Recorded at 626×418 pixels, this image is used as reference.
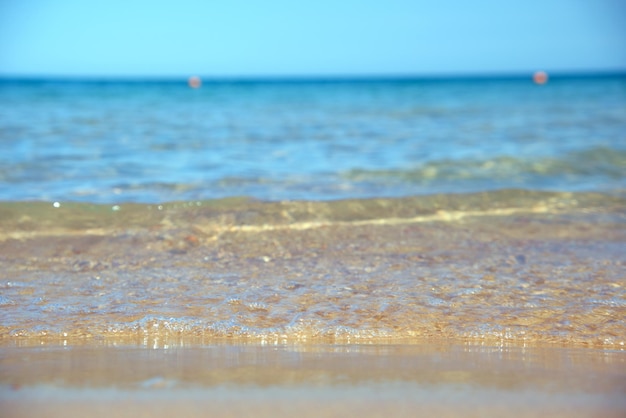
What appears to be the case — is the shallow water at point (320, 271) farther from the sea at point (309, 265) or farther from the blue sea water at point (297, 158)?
the blue sea water at point (297, 158)

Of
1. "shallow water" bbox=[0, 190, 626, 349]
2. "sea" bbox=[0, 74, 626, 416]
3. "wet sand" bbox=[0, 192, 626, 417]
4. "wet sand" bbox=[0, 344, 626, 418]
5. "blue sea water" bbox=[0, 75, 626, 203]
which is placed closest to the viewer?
"wet sand" bbox=[0, 344, 626, 418]

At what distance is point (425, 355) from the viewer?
8.05 ft

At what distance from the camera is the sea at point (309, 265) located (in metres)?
2.41

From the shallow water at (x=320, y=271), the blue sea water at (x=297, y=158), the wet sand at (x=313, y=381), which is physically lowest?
the wet sand at (x=313, y=381)

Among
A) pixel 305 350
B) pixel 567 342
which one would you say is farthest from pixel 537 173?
pixel 305 350

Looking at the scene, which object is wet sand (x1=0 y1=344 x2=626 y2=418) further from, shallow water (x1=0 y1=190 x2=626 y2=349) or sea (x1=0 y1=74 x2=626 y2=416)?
shallow water (x1=0 y1=190 x2=626 y2=349)

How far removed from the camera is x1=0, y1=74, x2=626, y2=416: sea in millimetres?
2406

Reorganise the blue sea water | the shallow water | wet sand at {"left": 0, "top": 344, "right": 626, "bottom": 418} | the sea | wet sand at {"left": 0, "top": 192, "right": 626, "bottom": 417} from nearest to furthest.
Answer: wet sand at {"left": 0, "top": 344, "right": 626, "bottom": 418}, wet sand at {"left": 0, "top": 192, "right": 626, "bottom": 417}, the sea, the shallow water, the blue sea water

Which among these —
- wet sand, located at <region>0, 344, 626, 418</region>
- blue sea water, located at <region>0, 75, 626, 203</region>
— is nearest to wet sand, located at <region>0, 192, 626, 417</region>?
wet sand, located at <region>0, 344, 626, 418</region>

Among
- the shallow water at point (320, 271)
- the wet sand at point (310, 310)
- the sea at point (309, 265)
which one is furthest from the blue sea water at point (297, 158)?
the wet sand at point (310, 310)

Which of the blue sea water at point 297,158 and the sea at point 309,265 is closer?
the sea at point 309,265

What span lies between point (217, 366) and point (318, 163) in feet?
16.2

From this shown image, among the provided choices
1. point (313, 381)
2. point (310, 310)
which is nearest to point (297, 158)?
point (310, 310)

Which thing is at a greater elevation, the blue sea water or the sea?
the blue sea water
